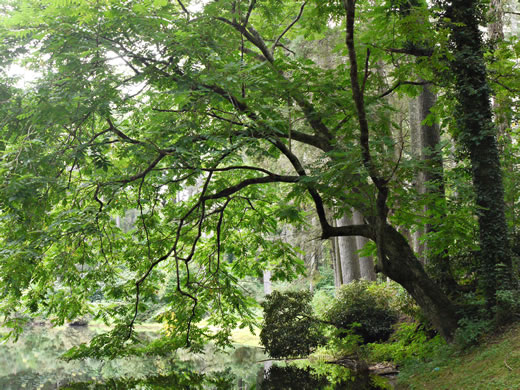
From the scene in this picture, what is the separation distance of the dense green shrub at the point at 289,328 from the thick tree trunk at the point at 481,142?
444cm

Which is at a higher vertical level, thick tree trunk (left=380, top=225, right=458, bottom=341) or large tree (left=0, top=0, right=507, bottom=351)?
large tree (left=0, top=0, right=507, bottom=351)

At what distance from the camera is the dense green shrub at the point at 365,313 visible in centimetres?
993

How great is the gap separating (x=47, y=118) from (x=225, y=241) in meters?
4.37

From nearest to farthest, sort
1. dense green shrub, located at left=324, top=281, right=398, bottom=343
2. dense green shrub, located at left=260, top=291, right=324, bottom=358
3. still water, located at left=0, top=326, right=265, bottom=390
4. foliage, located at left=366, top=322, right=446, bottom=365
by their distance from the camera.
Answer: foliage, located at left=366, top=322, right=446, bottom=365 → dense green shrub, located at left=260, top=291, right=324, bottom=358 → still water, located at left=0, top=326, right=265, bottom=390 → dense green shrub, located at left=324, top=281, right=398, bottom=343

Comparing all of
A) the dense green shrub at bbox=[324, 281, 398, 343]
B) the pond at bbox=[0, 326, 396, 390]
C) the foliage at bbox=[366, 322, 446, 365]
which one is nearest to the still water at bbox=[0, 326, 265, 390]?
the pond at bbox=[0, 326, 396, 390]

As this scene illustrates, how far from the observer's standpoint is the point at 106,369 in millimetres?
12250

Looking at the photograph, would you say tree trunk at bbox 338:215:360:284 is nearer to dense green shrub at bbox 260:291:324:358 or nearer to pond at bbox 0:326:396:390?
pond at bbox 0:326:396:390

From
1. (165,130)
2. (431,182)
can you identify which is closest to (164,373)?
(165,130)

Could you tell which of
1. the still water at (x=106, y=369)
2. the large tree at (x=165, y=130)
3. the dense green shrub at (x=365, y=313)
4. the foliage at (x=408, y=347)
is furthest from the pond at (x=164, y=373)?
the large tree at (x=165, y=130)

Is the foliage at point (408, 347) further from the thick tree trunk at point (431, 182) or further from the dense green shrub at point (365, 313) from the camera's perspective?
the thick tree trunk at point (431, 182)

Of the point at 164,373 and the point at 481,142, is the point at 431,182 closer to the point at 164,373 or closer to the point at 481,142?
the point at 481,142

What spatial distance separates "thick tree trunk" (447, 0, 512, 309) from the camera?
19.4 ft

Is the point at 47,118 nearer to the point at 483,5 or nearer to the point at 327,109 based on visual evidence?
the point at 327,109

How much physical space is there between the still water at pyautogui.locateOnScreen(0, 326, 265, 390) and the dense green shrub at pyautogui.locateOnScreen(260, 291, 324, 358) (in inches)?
32.8
